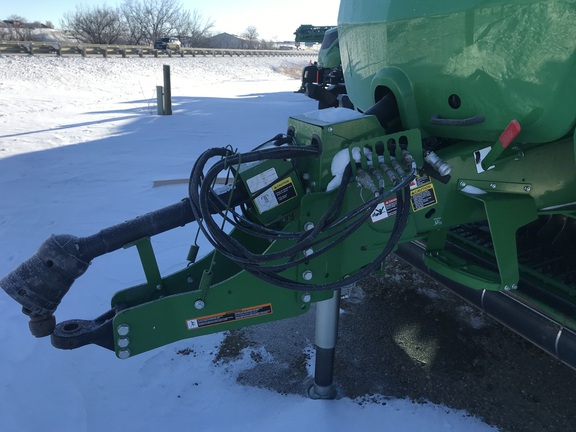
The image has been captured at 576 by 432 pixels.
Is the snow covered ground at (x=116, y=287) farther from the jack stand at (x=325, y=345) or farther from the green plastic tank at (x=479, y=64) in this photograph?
the green plastic tank at (x=479, y=64)

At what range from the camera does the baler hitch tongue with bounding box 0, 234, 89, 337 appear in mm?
1781

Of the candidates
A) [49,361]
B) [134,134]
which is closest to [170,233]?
[49,361]

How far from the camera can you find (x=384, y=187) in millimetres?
1735

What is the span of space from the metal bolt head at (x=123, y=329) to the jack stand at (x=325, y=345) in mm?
791

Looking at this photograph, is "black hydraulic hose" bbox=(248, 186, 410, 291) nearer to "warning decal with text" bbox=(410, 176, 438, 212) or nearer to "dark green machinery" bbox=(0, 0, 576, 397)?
"dark green machinery" bbox=(0, 0, 576, 397)

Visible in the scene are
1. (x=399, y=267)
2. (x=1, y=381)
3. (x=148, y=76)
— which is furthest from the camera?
(x=148, y=76)

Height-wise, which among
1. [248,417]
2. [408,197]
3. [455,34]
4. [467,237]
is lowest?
[248,417]

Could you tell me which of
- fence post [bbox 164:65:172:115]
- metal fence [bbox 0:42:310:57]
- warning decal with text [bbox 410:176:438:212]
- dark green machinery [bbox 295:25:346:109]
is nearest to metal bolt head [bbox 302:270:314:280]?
warning decal with text [bbox 410:176:438:212]

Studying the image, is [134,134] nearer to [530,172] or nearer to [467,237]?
[467,237]

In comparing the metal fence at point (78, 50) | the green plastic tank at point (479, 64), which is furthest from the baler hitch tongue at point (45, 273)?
the metal fence at point (78, 50)

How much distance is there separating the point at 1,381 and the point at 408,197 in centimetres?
218

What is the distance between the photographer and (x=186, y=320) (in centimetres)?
190

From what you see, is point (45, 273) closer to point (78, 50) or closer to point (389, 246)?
point (389, 246)

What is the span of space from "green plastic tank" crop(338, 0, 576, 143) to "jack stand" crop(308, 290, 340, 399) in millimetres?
839
